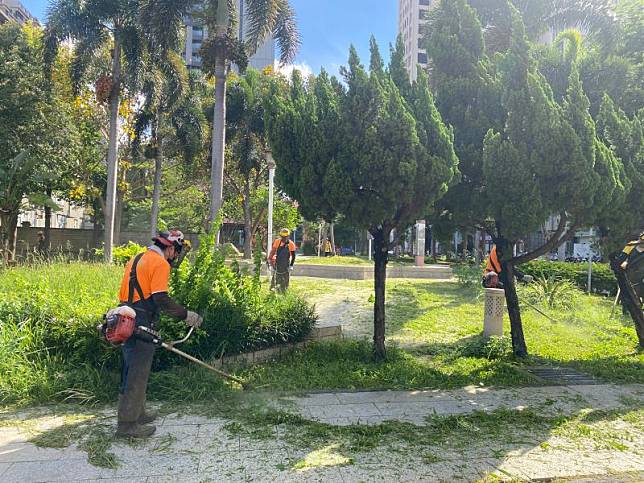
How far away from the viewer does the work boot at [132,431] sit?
12.8 ft

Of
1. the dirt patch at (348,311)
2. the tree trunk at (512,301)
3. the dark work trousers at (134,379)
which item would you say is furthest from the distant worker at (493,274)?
the dark work trousers at (134,379)

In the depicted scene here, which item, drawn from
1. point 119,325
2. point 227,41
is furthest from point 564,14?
point 119,325

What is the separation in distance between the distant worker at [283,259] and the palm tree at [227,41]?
3480mm

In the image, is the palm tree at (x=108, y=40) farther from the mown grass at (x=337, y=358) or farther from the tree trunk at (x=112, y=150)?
the mown grass at (x=337, y=358)

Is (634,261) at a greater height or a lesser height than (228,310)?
greater

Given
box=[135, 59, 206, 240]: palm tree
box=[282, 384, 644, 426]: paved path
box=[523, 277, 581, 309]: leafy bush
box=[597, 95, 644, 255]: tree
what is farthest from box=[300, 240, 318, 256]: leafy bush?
box=[282, 384, 644, 426]: paved path

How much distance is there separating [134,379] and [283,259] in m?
6.57

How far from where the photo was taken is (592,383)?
5.84m

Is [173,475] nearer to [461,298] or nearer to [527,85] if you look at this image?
[527,85]

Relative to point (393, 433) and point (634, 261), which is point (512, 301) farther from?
point (393, 433)

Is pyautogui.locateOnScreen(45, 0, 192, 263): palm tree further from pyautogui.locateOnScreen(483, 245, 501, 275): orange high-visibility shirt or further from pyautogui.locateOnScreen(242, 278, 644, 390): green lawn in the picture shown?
pyautogui.locateOnScreen(483, 245, 501, 275): orange high-visibility shirt

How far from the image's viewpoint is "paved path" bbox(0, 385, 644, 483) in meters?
3.39

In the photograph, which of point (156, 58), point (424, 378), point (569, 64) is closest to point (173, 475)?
point (424, 378)

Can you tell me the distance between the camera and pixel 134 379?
4059 millimetres
